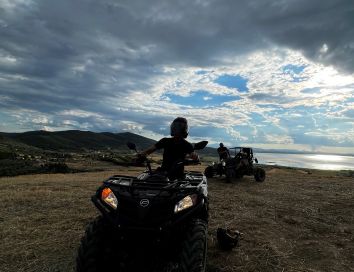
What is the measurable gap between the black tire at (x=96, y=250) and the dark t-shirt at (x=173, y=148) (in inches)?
81.2

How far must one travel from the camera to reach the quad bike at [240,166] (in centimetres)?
1975

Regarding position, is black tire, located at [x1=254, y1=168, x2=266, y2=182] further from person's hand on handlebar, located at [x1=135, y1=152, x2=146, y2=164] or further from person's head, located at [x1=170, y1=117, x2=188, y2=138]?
person's hand on handlebar, located at [x1=135, y1=152, x2=146, y2=164]

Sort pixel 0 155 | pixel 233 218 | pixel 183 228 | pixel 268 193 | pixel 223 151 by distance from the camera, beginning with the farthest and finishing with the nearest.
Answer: pixel 0 155 → pixel 223 151 → pixel 268 193 → pixel 233 218 → pixel 183 228

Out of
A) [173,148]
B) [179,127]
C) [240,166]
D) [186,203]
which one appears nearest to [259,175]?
[240,166]

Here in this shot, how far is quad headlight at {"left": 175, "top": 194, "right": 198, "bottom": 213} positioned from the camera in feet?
14.9

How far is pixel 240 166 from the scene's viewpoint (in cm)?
1997

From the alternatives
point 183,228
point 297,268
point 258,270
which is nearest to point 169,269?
point 183,228

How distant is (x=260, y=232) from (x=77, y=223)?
452 cm

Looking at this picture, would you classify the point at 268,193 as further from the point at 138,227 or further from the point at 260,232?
the point at 138,227


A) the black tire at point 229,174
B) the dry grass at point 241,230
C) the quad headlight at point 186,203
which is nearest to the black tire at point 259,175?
the black tire at point 229,174

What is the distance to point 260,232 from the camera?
8.12 meters

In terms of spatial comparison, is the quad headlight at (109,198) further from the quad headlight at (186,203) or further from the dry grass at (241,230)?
the dry grass at (241,230)

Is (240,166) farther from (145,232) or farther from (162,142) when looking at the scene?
(145,232)

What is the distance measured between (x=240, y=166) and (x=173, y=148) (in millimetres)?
14131
